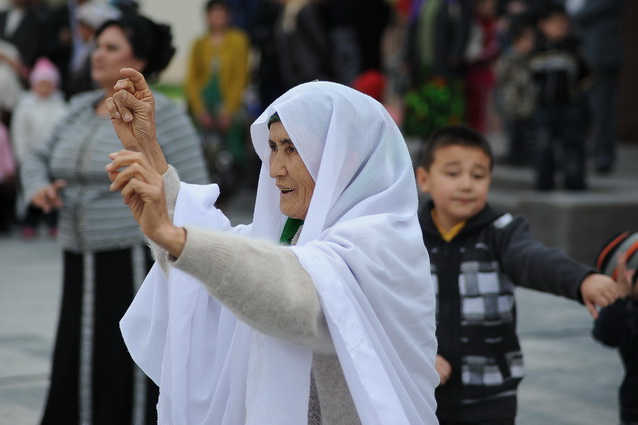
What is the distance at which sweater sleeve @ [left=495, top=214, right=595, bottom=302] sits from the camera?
389 cm

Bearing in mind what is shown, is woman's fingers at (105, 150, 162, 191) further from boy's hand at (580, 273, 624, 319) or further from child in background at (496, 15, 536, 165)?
child in background at (496, 15, 536, 165)

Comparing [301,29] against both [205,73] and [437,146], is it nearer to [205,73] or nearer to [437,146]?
[205,73]

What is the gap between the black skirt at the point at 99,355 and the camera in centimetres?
505

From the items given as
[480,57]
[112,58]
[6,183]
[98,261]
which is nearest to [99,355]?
[98,261]

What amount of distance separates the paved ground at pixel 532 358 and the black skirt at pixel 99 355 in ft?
1.84

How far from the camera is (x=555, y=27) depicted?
984 cm

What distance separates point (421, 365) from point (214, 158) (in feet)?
28.3

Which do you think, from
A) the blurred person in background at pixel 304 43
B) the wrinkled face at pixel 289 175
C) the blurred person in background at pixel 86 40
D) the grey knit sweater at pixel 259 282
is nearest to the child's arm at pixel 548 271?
the wrinkled face at pixel 289 175

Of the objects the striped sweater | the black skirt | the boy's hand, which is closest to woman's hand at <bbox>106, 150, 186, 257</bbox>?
the boy's hand

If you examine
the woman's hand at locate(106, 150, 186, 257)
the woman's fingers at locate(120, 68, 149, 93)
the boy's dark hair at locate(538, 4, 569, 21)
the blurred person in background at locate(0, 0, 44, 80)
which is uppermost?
→ the boy's dark hair at locate(538, 4, 569, 21)

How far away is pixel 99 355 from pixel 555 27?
5.95 m

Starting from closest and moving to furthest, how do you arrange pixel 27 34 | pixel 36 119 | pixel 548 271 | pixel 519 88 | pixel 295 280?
pixel 295 280, pixel 548 271, pixel 519 88, pixel 36 119, pixel 27 34

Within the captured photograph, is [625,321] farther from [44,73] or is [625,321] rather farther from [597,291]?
[44,73]

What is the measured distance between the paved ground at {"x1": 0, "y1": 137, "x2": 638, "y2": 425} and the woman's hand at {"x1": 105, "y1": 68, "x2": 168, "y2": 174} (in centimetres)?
272
